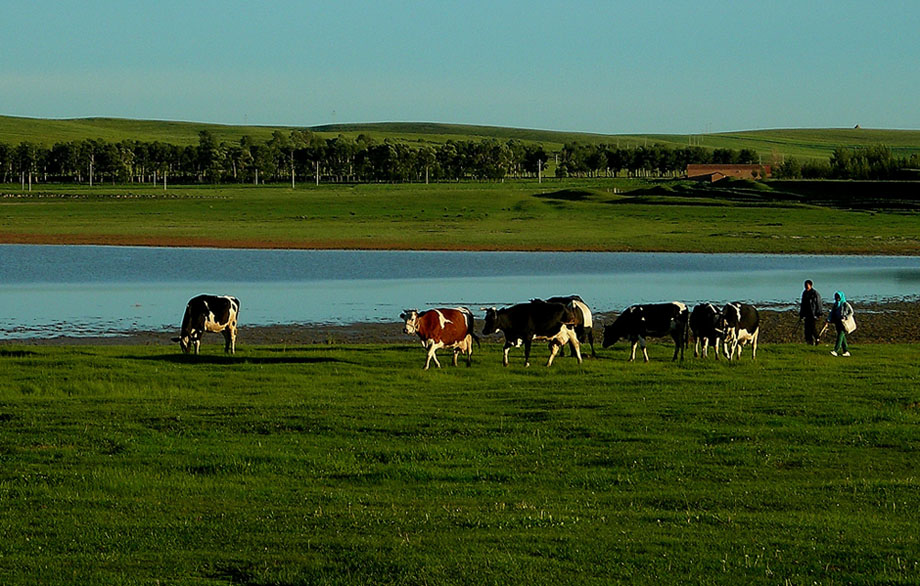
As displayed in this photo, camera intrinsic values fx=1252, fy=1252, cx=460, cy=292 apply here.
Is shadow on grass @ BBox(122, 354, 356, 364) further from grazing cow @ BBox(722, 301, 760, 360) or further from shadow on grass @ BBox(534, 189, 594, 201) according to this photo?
shadow on grass @ BBox(534, 189, 594, 201)

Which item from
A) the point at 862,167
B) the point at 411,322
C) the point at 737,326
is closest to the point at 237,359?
the point at 411,322

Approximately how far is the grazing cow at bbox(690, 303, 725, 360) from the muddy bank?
15.2ft

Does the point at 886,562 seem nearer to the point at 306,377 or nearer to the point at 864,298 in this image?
the point at 306,377

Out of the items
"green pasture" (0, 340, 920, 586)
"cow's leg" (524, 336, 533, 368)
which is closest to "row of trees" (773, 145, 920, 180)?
"cow's leg" (524, 336, 533, 368)

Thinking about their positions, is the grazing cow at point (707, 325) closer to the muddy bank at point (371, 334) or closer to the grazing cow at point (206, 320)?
the muddy bank at point (371, 334)

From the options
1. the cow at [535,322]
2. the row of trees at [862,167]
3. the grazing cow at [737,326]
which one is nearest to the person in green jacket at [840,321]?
the grazing cow at [737,326]

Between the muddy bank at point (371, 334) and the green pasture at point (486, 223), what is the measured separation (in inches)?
1337

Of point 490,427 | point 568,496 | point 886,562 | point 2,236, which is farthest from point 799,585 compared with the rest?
point 2,236

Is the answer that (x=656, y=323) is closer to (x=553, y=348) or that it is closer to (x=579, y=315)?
(x=579, y=315)

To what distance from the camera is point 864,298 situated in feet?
146

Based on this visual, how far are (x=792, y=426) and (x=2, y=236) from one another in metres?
73.5

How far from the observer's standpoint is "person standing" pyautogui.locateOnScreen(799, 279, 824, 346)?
30.1 meters

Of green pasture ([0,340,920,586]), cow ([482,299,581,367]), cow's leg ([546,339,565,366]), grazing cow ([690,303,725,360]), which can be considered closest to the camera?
green pasture ([0,340,920,586])

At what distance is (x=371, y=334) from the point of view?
3519 cm
